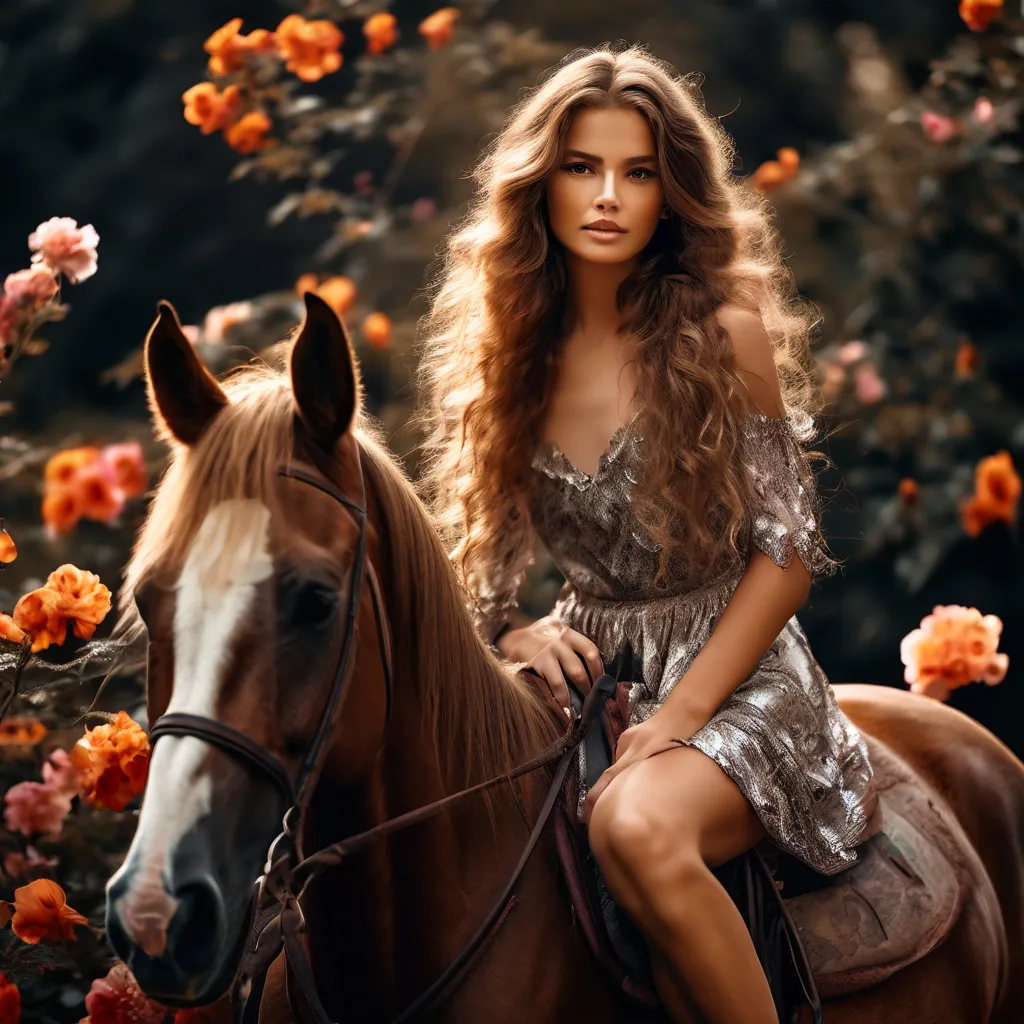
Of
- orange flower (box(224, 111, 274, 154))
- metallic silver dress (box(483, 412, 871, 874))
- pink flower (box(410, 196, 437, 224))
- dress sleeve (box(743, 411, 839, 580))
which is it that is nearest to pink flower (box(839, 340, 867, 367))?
pink flower (box(410, 196, 437, 224))

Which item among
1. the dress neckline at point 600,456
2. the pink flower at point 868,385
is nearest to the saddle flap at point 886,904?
the dress neckline at point 600,456

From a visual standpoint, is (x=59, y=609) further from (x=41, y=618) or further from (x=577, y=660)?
(x=577, y=660)

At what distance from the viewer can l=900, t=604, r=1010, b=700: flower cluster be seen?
2828 millimetres

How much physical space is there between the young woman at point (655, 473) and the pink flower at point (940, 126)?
7.31 ft

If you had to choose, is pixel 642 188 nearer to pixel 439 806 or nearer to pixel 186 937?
pixel 439 806

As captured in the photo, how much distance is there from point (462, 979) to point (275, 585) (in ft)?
1.98

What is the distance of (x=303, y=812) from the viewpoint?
143 cm

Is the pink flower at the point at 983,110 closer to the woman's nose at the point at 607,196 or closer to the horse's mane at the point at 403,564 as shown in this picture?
the woman's nose at the point at 607,196

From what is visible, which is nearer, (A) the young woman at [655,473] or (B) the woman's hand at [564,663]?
(A) the young woman at [655,473]

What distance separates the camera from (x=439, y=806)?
1.61 meters

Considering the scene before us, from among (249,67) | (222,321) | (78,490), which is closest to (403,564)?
(78,490)

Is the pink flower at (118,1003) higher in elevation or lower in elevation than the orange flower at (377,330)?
lower

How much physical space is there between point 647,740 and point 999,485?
2336 millimetres

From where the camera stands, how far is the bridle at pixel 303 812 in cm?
135
